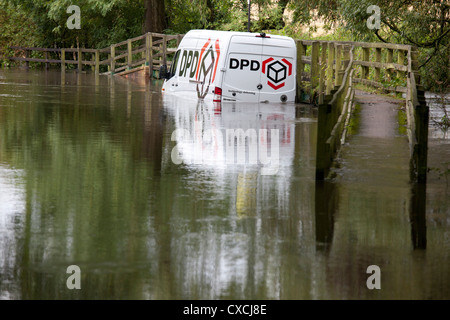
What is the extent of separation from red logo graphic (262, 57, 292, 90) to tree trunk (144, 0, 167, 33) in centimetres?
2384

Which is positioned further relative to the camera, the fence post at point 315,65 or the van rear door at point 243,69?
the fence post at point 315,65

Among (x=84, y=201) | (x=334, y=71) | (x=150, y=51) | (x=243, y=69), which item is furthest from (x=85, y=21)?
(x=84, y=201)

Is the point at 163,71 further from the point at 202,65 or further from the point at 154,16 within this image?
the point at 154,16

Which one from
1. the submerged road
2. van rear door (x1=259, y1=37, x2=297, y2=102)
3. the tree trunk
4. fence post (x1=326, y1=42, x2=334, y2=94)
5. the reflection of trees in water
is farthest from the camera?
the tree trunk

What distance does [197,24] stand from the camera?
168 feet

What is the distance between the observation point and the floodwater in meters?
6.74

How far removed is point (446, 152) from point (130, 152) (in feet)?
15.8

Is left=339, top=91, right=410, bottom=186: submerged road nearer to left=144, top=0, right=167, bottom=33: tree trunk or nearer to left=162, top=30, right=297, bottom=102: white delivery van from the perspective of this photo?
left=162, top=30, right=297, bottom=102: white delivery van

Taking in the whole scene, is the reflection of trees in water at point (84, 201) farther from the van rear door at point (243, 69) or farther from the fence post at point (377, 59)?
the fence post at point (377, 59)

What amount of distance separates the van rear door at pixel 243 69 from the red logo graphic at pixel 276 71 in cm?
25

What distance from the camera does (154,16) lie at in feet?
153

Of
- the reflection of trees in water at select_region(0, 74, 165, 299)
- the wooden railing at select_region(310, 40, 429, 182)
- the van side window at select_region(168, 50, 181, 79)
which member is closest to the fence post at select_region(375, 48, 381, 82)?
the wooden railing at select_region(310, 40, 429, 182)

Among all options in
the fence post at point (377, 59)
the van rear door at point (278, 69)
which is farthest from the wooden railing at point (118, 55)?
the van rear door at point (278, 69)

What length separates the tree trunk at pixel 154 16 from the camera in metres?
46.6
